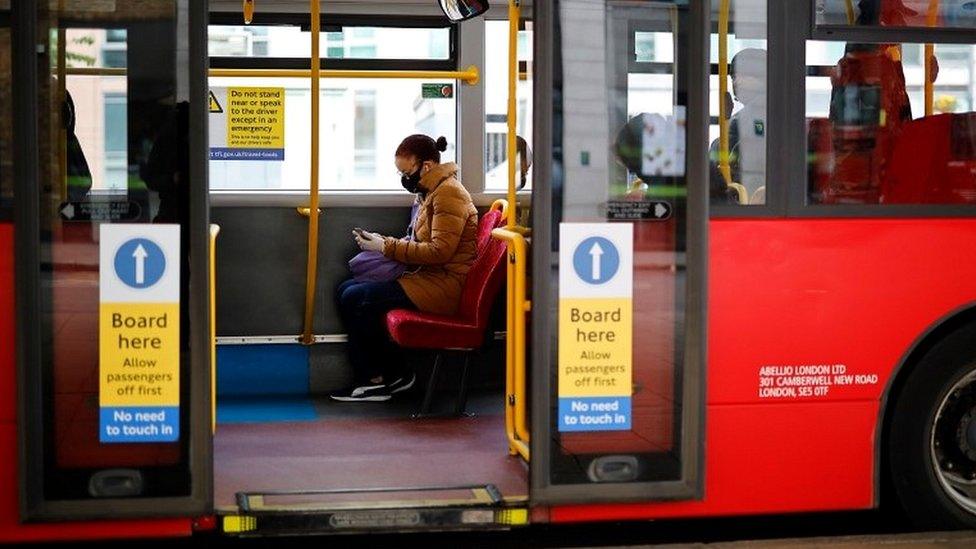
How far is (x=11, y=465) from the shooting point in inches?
188

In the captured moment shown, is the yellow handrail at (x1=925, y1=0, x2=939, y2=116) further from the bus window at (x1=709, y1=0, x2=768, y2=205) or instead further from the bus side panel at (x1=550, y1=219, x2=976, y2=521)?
the bus window at (x1=709, y1=0, x2=768, y2=205)

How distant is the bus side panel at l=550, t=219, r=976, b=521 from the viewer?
5223mm

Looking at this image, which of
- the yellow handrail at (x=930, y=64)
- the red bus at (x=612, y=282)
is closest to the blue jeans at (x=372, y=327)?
the red bus at (x=612, y=282)

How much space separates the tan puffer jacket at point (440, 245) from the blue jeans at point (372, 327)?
0.33 feet

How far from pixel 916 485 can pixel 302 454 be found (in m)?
2.49

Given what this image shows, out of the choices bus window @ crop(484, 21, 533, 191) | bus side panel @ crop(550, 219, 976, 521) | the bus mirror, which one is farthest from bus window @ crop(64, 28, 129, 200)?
bus window @ crop(484, 21, 533, 191)

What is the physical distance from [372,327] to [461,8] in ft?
5.94

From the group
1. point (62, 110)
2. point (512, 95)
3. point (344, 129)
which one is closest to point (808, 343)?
point (512, 95)

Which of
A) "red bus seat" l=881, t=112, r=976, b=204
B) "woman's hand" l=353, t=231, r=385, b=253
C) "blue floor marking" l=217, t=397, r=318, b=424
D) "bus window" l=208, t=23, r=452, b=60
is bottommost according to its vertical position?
"blue floor marking" l=217, t=397, r=318, b=424

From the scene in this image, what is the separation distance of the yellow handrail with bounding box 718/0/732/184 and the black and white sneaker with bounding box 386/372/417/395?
10.1 feet

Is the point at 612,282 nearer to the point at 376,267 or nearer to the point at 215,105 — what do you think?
the point at 376,267

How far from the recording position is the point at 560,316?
504 cm

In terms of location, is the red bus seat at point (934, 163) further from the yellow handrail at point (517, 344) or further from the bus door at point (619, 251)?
→ the yellow handrail at point (517, 344)

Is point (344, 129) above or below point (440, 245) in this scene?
above
